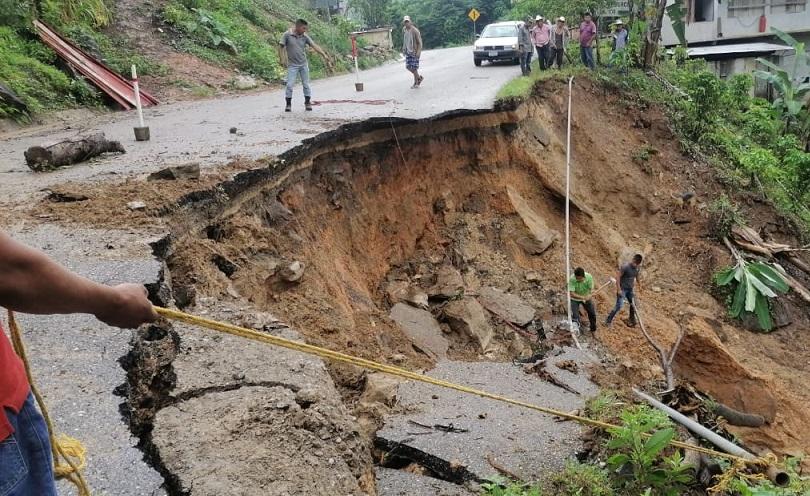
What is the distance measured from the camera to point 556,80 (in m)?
15.2

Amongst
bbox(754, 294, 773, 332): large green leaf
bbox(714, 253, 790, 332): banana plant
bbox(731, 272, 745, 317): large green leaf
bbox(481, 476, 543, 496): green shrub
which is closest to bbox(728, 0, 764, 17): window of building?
bbox(714, 253, 790, 332): banana plant

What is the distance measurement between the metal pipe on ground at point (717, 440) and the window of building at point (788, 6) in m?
28.1

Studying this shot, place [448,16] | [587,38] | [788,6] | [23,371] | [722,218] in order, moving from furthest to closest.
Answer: [448,16] < [788,6] < [587,38] < [722,218] < [23,371]

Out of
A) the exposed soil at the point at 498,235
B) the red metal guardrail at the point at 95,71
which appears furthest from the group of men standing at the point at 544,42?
the red metal guardrail at the point at 95,71

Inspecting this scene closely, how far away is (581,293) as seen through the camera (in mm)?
9805

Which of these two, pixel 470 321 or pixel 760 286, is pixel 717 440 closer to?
pixel 470 321

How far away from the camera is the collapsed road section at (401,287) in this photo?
3.83 meters

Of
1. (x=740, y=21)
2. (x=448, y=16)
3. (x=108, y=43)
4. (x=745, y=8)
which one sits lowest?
(x=740, y=21)

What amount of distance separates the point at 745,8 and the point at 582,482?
29.3 m

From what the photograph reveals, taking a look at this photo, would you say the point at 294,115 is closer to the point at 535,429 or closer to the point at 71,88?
the point at 71,88

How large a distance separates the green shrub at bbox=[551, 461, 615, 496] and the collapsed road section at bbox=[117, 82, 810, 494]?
0.69ft

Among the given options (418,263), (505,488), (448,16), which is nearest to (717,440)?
(505,488)

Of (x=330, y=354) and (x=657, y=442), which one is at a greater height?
(x=330, y=354)

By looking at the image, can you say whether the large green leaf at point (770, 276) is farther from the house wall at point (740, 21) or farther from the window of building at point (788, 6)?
the window of building at point (788, 6)
